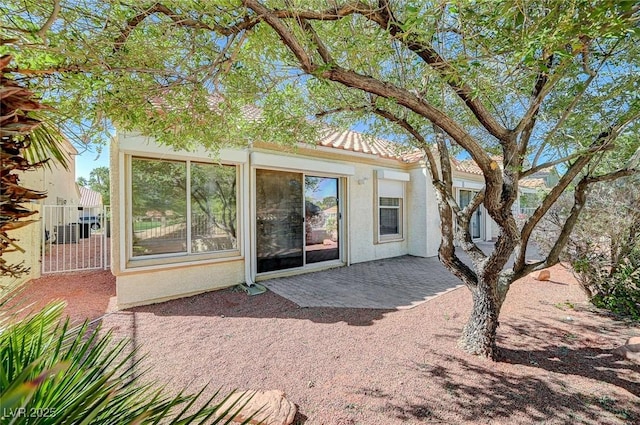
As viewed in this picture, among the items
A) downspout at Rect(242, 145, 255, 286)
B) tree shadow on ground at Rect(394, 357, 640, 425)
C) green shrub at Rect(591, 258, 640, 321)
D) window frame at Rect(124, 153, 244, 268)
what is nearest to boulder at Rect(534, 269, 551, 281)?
green shrub at Rect(591, 258, 640, 321)

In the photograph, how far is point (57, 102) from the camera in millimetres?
3078

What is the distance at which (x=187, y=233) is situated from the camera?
735 centimetres

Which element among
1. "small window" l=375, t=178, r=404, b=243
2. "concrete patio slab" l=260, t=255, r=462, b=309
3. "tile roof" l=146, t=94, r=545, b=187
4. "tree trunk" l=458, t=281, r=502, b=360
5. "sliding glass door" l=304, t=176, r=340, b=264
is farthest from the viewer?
"small window" l=375, t=178, r=404, b=243

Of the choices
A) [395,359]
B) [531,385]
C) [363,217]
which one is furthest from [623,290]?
[363,217]

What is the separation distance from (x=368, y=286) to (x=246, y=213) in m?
4.01

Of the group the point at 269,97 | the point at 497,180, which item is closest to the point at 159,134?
→ the point at 269,97

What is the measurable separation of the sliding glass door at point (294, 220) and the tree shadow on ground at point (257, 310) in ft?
5.89

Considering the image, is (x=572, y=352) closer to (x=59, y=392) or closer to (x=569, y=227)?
(x=569, y=227)

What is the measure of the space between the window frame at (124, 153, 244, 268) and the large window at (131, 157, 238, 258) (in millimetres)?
32

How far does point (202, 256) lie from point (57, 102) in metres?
4.93

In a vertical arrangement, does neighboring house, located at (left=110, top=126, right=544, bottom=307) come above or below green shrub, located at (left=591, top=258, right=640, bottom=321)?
above

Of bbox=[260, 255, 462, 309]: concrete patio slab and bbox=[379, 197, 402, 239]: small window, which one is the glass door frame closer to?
bbox=[260, 255, 462, 309]: concrete patio slab

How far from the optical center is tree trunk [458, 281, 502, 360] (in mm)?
4207

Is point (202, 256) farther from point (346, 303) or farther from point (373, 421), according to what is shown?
point (373, 421)
